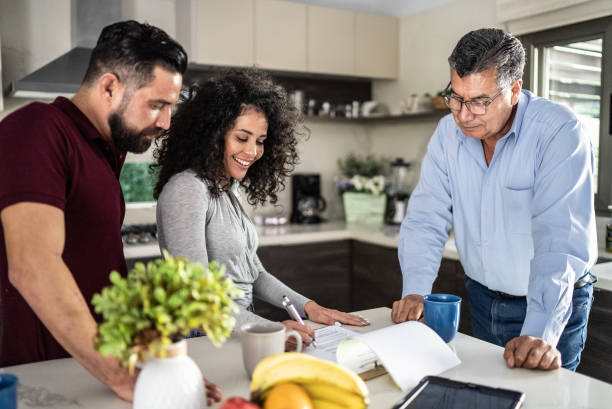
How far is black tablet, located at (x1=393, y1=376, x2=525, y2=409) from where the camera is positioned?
36.9 inches

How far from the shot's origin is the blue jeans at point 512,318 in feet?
5.27

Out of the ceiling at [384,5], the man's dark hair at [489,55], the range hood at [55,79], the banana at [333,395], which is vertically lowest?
the banana at [333,395]

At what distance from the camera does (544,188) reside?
148 cm

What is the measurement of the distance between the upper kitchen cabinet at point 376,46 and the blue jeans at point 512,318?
2.49m

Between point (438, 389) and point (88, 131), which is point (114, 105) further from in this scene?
point (438, 389)

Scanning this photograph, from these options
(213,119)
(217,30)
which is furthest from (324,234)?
(213,119)

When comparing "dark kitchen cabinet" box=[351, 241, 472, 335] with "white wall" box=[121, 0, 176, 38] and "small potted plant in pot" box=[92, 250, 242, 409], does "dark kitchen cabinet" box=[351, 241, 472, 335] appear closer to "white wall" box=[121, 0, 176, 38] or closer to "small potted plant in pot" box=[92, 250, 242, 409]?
"white wall" box=[121, 0, 176, 38]

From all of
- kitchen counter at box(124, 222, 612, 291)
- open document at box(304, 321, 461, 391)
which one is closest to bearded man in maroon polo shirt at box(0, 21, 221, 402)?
open document at box(304, 321, 461, 391)

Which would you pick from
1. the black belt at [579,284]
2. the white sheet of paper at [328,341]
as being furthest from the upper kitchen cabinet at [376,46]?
the white sheet of paper at [328,341]

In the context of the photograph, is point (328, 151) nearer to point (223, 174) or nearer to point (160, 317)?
point (223, 174)

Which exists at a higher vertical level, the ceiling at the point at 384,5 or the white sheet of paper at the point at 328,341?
the ceiling at the point at 384,5

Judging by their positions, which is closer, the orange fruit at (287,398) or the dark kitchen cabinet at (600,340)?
the orange fruit at (287,398)

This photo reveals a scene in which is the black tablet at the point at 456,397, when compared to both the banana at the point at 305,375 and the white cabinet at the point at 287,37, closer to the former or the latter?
the banana at the point at 305,375

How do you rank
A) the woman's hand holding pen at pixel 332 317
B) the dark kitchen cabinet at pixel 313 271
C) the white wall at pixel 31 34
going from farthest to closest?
the dark kitchen cabinet at pixel 313 271 < the white wall at pixel 31 34 < the woman's hand holding pen at pixel 332 317
